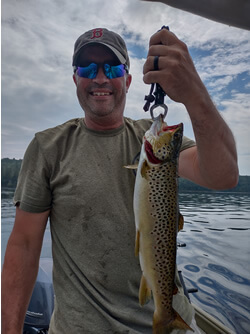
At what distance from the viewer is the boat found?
3.10 m

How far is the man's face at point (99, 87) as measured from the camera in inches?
77.9

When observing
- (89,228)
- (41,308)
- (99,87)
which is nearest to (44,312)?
(41,308)

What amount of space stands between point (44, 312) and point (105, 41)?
9.03 feet

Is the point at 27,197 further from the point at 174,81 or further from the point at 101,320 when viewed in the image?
the point at 174,81

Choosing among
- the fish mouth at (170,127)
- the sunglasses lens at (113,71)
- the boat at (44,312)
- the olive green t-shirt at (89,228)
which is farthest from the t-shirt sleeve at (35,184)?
the boat at (44,312)

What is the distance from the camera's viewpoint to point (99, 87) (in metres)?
1.97

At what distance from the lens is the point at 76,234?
70.4 inches

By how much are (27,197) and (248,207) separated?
98.9ft

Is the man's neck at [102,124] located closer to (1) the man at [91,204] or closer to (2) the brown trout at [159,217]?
(1) the man at [91,204]

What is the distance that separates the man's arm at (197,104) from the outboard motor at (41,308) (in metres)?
2.46

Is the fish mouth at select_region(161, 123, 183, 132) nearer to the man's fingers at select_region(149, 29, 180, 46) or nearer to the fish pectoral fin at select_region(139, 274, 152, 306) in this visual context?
the man's fingers at select_region(149, 29, 180, 46)

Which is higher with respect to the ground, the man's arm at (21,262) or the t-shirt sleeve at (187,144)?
the t-shirt sleeve at (187,144)

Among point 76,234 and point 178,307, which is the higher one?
point 76,234

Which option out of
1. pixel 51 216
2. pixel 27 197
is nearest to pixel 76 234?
pixel 51 216
